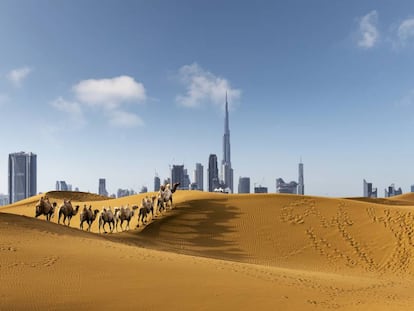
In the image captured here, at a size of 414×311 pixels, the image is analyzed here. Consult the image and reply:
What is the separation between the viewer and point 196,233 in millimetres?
23828

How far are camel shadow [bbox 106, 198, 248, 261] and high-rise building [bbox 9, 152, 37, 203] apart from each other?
178m

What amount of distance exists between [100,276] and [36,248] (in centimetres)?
356

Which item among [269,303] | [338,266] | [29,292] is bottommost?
[338,266]

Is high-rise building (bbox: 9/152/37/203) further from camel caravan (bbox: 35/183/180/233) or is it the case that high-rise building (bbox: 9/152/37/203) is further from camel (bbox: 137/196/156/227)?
camel (bbox: 137/196/156/227)

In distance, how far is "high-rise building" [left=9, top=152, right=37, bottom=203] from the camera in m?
186

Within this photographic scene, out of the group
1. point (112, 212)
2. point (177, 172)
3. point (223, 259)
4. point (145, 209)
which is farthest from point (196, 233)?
point (177, 172)

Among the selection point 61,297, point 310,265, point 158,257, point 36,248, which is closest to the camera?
point 61,297

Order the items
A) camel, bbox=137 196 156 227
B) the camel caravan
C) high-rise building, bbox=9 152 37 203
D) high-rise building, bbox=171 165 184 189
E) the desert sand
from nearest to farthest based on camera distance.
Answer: the desert sand → the camel caravan → camel, bbox=137 196 156 227 → high-rise building, bbox=9 152 37 203 → high-rise building, bbox=171 165 184 189

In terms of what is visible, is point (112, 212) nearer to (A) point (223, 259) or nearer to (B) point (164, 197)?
(B) point (164, 197)

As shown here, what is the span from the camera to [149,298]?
9.01 meters

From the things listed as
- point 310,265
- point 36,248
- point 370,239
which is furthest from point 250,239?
point 36,248

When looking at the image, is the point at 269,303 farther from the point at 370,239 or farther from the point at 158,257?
the point at 370,239

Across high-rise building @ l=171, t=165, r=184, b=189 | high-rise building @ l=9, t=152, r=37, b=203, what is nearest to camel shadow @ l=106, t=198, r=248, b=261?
high-rise building @ l=171, t=165, r=184, b=189

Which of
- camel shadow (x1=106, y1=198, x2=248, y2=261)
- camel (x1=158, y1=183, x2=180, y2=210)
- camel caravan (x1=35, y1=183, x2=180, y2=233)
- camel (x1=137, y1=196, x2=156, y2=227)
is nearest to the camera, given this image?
camel shadow (x1=106, y1=198, x2=248, y2=261)
